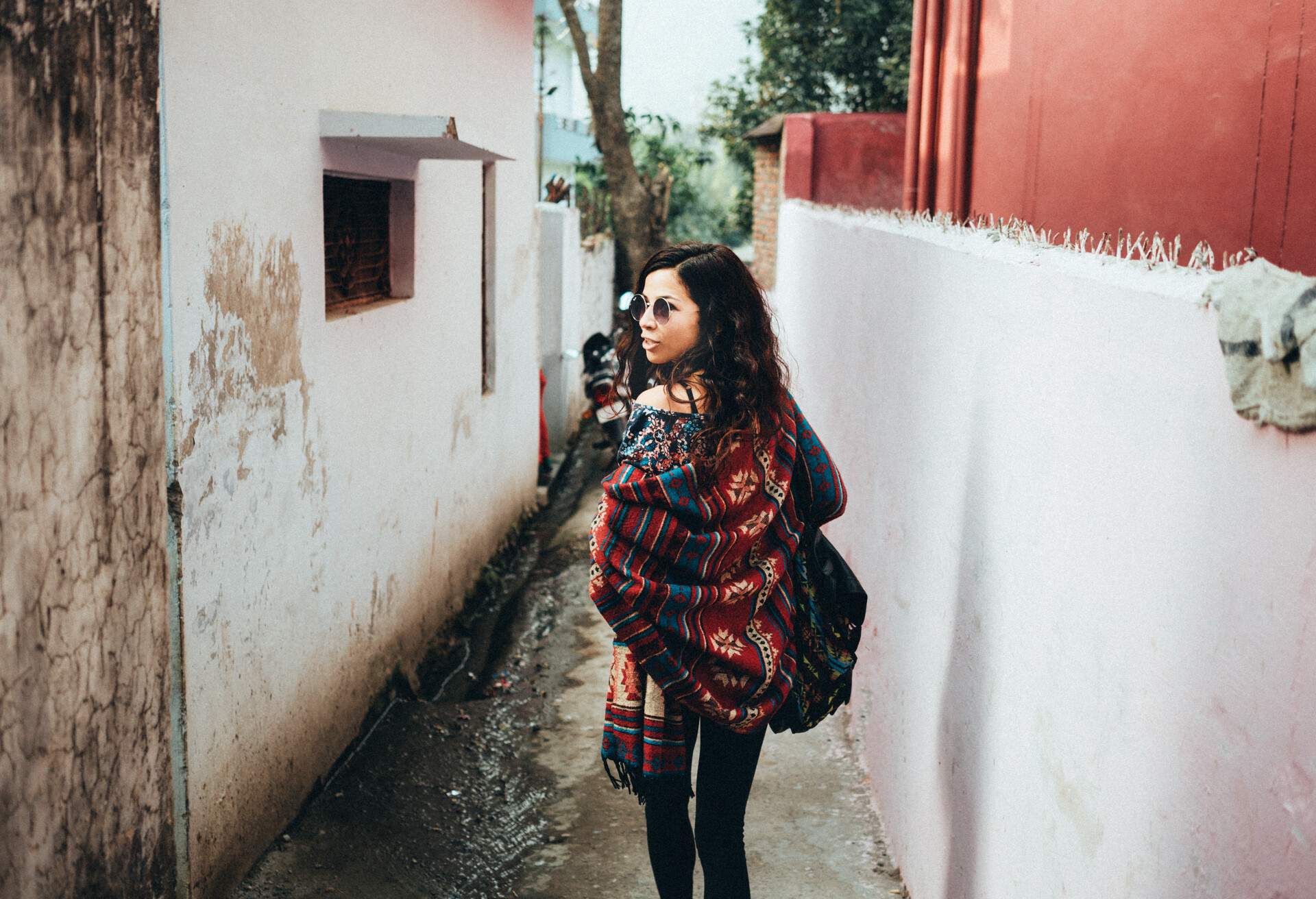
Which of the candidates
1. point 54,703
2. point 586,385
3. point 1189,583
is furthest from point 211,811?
point 586,385

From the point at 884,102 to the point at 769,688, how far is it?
12.8m

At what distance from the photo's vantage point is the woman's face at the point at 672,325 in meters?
2.68

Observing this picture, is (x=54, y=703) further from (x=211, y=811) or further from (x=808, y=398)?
(x=808, y=398)

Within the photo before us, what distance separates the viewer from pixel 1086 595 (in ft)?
6.51

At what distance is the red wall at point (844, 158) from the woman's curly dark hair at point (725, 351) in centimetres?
954

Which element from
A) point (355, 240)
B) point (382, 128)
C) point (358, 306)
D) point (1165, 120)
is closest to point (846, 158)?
point (1165, 120)

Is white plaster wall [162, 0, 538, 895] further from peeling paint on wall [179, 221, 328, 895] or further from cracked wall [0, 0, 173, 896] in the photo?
cracked wall [0, 0, 173, 896]

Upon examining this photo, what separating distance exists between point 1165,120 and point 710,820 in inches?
139

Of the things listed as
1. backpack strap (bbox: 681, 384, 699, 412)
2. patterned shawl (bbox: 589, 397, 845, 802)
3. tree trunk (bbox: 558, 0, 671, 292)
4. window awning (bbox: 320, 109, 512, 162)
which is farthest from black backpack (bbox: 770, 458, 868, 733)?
tree trunk (bbox: 558, 0, 671, 292)

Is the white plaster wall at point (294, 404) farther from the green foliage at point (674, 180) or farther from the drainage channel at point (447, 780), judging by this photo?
the green foliage at point (674, 180)

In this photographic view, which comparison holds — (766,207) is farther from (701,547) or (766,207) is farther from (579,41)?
(701,547)

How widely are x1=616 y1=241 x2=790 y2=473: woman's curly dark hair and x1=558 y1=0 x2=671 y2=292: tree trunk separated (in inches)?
383

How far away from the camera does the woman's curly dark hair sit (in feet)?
8.54

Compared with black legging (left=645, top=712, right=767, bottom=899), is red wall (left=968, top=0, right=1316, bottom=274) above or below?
above
